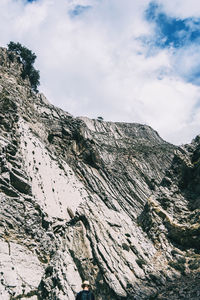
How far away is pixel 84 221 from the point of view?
1078 inches

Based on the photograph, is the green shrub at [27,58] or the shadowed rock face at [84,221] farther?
the green shrub at [27,58]

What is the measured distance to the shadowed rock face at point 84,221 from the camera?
69.0ft

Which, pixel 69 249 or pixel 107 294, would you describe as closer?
pixel 107 294

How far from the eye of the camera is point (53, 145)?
49.4 meters

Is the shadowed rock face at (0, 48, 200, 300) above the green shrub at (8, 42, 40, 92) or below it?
below

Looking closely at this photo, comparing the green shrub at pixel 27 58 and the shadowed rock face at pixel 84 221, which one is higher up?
the green shrub at pixel 27 58

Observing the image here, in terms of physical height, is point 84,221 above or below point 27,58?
below

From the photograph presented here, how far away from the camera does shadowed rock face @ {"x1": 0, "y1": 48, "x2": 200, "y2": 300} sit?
2103 cm

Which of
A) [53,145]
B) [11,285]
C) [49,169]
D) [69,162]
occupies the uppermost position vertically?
[53,145]

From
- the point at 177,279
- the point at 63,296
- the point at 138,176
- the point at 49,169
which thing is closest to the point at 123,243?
the point at 177,279

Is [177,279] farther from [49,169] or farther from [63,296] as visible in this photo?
[49,169]

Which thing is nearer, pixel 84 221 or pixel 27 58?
pixel 84 221

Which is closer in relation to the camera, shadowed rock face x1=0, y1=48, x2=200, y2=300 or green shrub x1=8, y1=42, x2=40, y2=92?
shadowed rock face x1=0, y1=48, x2=200, y2=300

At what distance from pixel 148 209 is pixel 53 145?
22.9m
